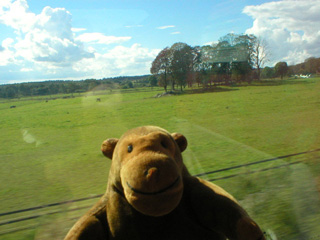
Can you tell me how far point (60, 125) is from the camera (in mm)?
6242

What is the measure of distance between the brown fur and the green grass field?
949mm

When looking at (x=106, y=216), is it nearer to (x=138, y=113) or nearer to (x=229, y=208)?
(x=229, y=208)

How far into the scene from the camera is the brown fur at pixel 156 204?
153 centimetres

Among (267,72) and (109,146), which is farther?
(267,72)

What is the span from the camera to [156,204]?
1.51 meters

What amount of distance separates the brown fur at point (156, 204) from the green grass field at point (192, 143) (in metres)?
0.95

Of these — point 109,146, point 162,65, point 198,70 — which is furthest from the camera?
point 198,70

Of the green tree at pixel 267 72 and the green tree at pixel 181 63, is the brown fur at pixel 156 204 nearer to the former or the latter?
the green tree at pixel 181 63

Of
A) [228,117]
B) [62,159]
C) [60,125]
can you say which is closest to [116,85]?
[60,125]

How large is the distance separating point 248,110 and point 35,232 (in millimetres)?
6453

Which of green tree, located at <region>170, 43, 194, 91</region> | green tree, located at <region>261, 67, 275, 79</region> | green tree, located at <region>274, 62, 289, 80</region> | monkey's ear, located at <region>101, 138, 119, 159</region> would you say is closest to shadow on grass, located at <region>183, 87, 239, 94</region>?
green tree, located at <region>170, 43, 194, 91</region>

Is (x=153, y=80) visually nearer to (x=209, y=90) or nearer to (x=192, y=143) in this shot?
(x=192, y=143)

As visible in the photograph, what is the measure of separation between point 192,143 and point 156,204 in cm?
369

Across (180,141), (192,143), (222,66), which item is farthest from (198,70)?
(180,141)
